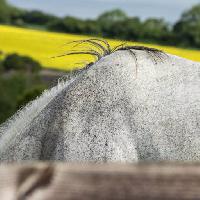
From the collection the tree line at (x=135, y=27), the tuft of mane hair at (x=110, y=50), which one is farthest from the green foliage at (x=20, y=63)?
the tuft of mane hair at (x=110, y=50)

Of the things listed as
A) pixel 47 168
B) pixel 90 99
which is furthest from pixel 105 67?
pixel 47 168

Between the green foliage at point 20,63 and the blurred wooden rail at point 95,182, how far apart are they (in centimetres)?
3362

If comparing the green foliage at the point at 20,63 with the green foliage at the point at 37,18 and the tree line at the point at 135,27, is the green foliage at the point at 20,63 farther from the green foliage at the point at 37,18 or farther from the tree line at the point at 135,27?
the green foliage at the point at 37,18

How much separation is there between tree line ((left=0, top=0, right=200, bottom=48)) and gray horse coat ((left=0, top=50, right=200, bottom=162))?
121 ft

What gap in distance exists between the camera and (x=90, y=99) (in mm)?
3785

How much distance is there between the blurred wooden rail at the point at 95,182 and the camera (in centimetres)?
146

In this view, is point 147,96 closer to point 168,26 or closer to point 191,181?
point 191,181

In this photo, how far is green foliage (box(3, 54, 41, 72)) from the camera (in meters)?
35.3

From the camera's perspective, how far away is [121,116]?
3.69 metres

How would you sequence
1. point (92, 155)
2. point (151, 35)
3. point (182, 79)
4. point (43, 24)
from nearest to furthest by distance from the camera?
point (92, 155) → point (182, 79) → point (151, 35) → point (43, 24)

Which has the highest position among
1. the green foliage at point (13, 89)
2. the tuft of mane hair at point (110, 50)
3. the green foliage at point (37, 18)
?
the tuft of mane hair at point (110, 50)

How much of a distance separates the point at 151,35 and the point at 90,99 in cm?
4237

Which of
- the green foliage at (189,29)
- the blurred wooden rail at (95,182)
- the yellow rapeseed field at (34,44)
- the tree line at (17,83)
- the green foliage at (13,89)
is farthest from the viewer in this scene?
the green foliage at (189,29)

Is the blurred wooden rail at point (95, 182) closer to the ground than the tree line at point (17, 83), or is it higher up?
higher up
